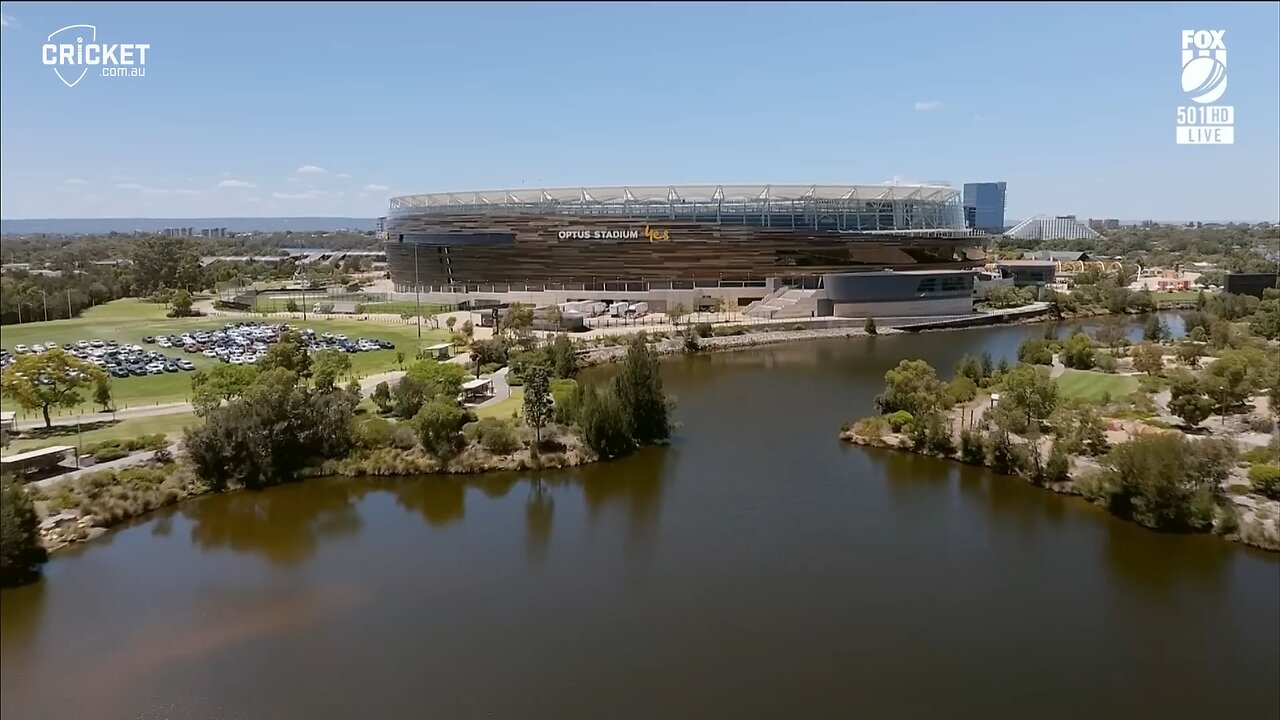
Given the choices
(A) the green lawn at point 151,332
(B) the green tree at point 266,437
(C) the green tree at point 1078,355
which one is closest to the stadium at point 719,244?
(A) the green lawn at point 151,332

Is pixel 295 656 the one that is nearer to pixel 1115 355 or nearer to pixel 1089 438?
pixel 1089 438

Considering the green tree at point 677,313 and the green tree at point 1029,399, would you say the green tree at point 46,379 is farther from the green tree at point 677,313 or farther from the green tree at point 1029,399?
→ the green tree at point 677,313

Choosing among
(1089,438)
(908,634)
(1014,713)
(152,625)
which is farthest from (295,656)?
(1089,438)

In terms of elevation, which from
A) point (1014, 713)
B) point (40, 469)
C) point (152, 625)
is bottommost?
point (1014, 713)

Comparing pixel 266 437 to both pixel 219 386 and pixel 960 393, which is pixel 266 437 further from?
pixel 960 393

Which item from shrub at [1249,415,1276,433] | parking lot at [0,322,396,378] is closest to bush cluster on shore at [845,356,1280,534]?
shrub at [1249,415,1276,433]

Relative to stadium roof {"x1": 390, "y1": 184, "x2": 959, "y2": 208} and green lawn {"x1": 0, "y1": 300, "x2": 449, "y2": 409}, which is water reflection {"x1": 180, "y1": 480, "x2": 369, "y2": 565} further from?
stadium roof {"x1": 390, "y1": 184, "x2": 959, "y2": 208}
